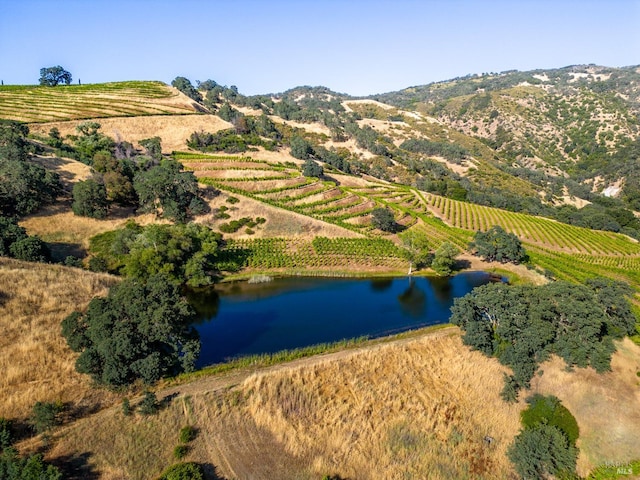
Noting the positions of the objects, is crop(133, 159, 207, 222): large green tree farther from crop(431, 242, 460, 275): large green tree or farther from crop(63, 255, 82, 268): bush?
crop(431, 242, 460, 275): large green tree

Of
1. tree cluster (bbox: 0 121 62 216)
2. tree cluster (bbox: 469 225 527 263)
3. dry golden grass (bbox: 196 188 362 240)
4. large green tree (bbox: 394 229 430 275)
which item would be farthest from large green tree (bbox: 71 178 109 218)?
tree cluster (bbox: 469 225 527 263)

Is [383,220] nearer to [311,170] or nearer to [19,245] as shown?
[311,170]

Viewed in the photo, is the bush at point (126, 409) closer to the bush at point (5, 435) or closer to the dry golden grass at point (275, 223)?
the bush at point (5, 435)

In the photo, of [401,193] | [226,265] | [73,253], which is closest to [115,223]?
[73,253]

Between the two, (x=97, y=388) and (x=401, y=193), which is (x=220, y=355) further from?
(x=401, y=193)

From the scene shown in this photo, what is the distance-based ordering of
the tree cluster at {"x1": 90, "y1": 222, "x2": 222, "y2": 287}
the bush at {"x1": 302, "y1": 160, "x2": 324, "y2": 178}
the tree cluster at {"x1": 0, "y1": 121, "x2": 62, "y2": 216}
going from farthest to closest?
the bush at {"x1": 302, "y1": 160, "x2": 324, "y2": 178}
the tree cluster at {"x1": 0, "y1": 121, "x2": 62, "y2": 216}
the tree cluster at {"x1": 90, "y1": 222, "x2": 222, "y2": 287}

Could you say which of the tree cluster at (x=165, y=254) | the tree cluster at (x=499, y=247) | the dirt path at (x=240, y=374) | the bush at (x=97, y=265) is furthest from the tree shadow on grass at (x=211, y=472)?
the tree cluster at (x=499, y=247)
